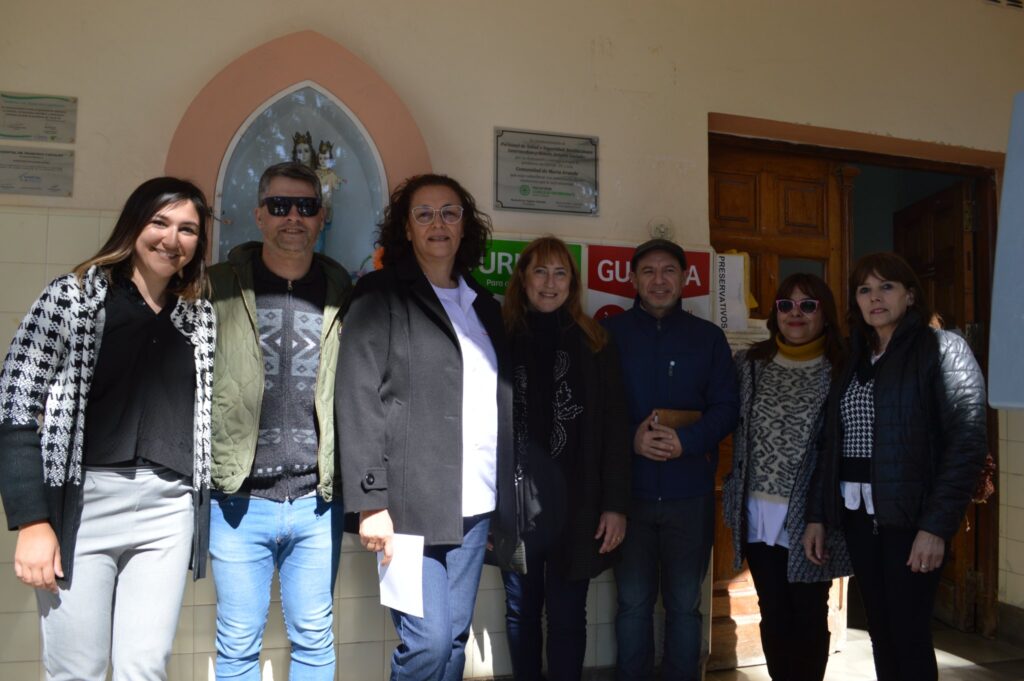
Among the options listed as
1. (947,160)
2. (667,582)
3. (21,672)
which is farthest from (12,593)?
(947,160)

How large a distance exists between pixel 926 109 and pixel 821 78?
2.10 ft

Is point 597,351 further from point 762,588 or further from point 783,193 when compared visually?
point 783,193

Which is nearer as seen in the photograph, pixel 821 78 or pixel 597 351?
pixel 597 351

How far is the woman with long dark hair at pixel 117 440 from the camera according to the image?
69.1 inches

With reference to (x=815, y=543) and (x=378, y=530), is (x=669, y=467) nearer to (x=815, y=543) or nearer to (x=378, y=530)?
(x=815, y=543)

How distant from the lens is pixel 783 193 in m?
3.92

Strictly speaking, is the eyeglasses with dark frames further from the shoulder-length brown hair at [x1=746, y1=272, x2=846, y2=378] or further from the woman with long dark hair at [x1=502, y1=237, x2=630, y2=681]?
the shoulder-length brown hair at [x1=746, y1=272, x2=846, y2=378]

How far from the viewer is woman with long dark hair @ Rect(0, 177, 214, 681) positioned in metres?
1.76

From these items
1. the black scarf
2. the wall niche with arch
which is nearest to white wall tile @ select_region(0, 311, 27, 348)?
the wall niche with arch

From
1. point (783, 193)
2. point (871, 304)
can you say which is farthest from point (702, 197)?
point (871, 304)

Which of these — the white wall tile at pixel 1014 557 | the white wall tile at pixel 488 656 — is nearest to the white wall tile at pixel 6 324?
the white wall tile at pixel 488 656

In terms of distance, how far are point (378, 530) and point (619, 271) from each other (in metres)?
1.79

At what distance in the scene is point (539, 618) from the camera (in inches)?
114

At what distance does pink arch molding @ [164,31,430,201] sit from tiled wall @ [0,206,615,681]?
0.39 m
